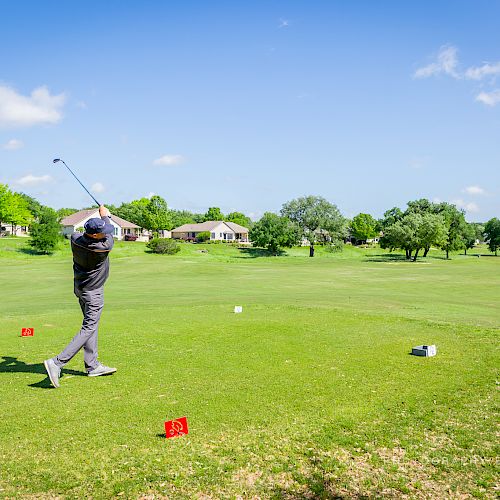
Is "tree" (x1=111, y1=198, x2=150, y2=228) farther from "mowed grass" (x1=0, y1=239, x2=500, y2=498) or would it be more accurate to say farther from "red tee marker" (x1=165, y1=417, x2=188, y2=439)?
"red tee marker" (x1=165, y1=417, x2=188, y2=439)

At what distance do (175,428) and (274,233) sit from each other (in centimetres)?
9570

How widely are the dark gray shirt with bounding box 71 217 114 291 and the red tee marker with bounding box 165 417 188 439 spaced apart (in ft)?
13.8

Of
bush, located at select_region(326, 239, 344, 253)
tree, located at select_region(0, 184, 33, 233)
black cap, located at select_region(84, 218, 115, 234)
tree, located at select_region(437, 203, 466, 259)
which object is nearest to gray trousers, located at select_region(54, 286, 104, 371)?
black cap, located at select_region(84, 218, 115, 234)

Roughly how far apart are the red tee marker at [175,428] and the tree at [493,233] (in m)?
135

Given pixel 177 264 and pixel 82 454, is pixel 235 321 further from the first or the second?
pixel 177 264

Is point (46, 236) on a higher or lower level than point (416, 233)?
lower

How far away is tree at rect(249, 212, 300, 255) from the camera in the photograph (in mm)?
101363

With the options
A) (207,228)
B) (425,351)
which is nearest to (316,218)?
(207,228)

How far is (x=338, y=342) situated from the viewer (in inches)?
516

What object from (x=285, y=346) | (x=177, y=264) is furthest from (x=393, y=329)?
(x=177, y=264)

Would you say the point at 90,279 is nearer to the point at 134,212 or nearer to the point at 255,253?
the point at 255,253

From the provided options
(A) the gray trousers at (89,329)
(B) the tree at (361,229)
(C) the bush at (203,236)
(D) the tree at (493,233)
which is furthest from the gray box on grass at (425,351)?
(B) the tree at (361,229)

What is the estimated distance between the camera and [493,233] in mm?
129000

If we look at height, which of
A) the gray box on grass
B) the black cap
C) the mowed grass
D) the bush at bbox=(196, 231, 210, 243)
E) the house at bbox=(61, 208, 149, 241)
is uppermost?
the house at bbox=(61, 208, 149, 241)
